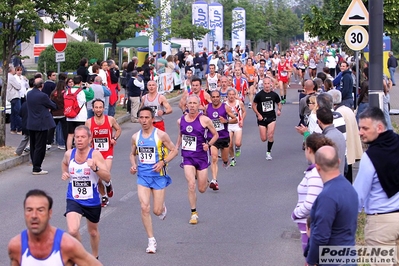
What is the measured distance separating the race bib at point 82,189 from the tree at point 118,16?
2124cm

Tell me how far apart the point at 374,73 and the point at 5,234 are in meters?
5.36

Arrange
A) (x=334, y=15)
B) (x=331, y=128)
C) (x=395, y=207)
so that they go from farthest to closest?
(x=334, y=15) < (x=331, y=128) < (x=395, y=207)

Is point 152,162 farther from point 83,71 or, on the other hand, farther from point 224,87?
point 83,71

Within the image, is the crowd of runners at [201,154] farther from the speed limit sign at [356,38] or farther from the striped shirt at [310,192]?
the speed limit sign at [356,38]

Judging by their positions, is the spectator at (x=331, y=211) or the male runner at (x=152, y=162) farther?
the male runner at (x=152, y=162)

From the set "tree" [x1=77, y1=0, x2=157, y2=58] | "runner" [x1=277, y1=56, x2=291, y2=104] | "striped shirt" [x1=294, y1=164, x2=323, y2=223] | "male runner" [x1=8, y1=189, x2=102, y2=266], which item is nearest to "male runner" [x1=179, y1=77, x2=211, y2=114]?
"striped shirt" [x1=294, y1=164, x2=323, y2=223]

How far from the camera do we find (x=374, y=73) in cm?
1034

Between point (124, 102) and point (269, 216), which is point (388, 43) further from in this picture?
point (269, 216)

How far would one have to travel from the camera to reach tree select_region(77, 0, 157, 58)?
29484 millimetres

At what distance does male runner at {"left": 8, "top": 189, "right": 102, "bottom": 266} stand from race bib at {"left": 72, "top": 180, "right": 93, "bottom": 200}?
3244 millimetres

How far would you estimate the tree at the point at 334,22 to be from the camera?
1845 cm

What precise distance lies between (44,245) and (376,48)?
20.8 ft

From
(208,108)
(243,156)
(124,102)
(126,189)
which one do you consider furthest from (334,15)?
(124,102)

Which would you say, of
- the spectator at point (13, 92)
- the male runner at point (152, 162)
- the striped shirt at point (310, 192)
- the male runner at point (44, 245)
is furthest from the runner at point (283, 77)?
the male runner at point (44, 245)
